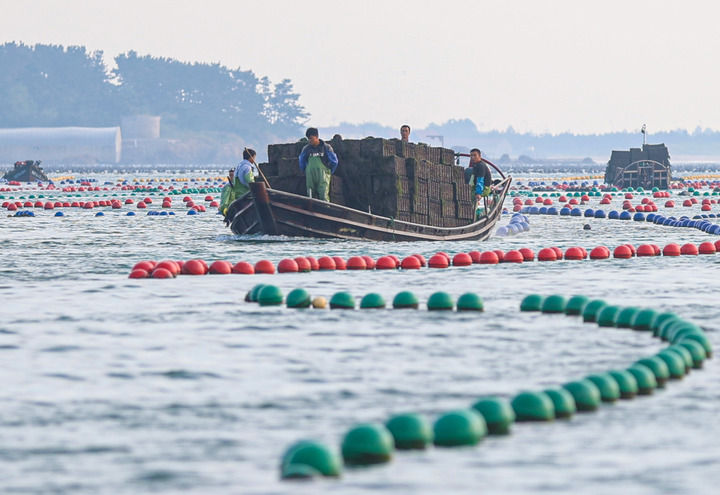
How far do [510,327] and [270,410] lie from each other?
508 cm

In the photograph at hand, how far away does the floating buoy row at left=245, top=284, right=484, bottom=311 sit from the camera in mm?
16141

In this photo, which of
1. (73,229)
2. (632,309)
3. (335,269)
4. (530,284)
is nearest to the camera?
(632,309)

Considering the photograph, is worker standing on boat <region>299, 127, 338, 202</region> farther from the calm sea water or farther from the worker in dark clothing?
the calm sea water

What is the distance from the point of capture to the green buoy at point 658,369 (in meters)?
11.0

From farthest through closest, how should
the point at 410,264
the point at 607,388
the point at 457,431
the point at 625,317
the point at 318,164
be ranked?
the point at 318,164 → the point at 410,264 → the point at 625,317 → the point at 607,388 → the point at 457,431

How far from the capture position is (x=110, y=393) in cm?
1084

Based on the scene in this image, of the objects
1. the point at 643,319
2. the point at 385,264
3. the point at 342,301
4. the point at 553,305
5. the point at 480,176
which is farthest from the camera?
the point at 480,176

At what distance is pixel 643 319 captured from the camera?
558 inches

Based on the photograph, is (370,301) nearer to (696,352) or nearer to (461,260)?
(696,352)

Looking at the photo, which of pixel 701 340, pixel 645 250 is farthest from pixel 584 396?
pixel 645 250

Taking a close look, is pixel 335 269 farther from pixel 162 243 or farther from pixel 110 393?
pixel 110 393

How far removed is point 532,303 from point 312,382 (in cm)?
530

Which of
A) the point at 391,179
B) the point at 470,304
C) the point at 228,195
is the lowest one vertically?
the point at 470,304

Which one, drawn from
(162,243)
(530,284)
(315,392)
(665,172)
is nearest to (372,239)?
(162,243)
